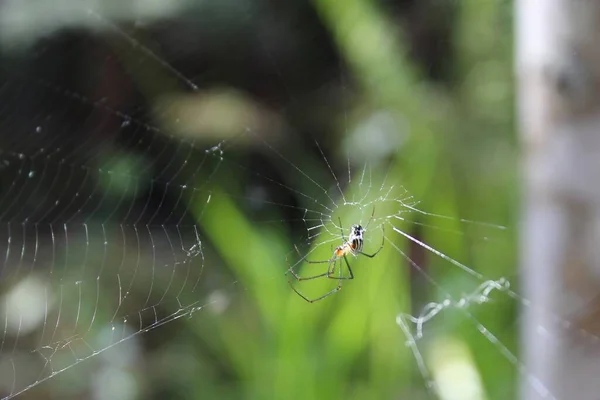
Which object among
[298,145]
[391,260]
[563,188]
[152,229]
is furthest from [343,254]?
[152,229]

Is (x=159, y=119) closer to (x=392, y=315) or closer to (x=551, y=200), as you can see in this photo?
(x=392, y=315)

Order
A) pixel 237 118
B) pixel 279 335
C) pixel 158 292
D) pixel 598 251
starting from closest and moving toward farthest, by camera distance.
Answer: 1. pixel 598 251
2. pixel 279 335
3. pixel 158 292
4. pixel 237 118

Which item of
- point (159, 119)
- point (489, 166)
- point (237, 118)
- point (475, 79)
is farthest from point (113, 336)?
point (475, 79)

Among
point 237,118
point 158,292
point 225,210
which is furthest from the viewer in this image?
point 237,118

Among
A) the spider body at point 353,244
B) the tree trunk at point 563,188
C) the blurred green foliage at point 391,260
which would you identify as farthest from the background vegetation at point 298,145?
the tree trunk at point 563,188

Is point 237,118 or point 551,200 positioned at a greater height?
point 237,118

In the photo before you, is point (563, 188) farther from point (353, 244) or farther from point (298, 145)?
point (298, 145)
